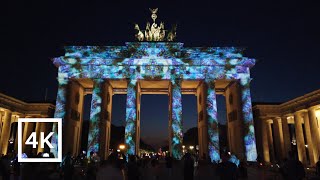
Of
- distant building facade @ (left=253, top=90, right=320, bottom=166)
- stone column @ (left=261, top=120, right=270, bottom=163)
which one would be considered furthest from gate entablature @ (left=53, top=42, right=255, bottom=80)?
stone column @ (left=261, top=120, right=270, bottom=163)

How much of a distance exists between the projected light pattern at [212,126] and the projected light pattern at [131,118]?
10.1 meters

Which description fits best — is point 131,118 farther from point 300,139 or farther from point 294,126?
point 294,126

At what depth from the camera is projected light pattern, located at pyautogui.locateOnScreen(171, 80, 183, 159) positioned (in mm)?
32569

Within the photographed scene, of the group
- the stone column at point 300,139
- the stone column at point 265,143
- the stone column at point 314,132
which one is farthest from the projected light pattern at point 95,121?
the stone column at point 300,139

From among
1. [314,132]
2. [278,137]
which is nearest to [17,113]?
[278,137]

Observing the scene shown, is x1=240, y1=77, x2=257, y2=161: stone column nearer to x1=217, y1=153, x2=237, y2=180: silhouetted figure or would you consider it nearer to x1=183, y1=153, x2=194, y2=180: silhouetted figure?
x1=183, y1=153, x2=194, y2=180: silhouetted figure

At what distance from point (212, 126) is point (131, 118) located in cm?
1101

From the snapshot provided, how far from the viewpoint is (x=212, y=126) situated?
33781mm

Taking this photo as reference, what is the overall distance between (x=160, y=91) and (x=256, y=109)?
1692cm

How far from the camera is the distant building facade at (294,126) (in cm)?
3303

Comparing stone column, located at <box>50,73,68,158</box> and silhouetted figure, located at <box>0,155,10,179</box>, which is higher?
stone column, located at <box>50,73,68,158</box>

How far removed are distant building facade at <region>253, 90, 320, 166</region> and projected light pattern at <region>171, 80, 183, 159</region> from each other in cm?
1300

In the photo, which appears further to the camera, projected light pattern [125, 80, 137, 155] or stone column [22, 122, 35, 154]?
stone column [22, 122, 35, 154]

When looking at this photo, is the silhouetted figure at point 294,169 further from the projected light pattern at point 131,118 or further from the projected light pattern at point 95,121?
the projected light pattern at point 95,121
